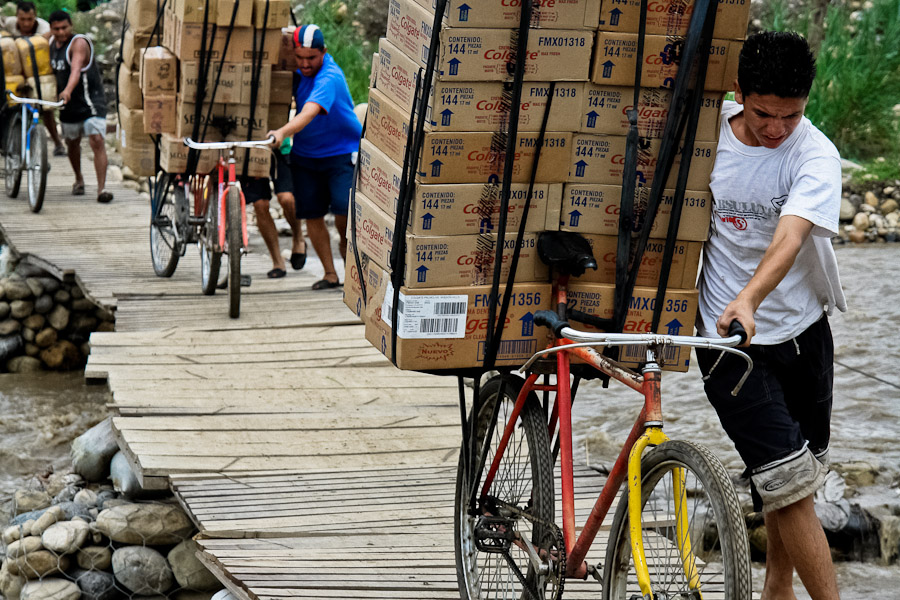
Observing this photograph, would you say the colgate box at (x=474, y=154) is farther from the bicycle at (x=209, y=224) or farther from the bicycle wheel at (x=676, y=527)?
the bicycle at (x=209, y=224)

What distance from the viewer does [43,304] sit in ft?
31.7

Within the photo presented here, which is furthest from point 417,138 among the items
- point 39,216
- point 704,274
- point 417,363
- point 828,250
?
point 39,216

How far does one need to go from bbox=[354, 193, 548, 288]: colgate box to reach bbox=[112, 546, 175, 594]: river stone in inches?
92.3

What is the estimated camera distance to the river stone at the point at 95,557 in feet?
16.5

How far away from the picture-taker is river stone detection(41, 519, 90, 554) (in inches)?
198

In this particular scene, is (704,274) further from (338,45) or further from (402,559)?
(338,45)

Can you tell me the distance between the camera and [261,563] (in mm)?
3982

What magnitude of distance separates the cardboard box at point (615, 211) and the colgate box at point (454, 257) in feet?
0.42

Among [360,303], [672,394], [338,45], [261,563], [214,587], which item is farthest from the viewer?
[338,45]

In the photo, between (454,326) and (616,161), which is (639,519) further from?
(616,161)

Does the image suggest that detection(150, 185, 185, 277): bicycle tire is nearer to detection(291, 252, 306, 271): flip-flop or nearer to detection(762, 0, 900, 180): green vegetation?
detection(291, 252, 306, 271): flip-flop

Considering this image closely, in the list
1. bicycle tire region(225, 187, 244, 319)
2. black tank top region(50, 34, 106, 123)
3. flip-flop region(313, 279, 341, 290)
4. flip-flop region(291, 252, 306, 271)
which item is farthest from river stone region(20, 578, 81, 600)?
black tank top region(50, 34, 106, 123)

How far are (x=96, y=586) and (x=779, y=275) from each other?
3397mm

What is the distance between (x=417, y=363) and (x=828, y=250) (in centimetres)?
114
